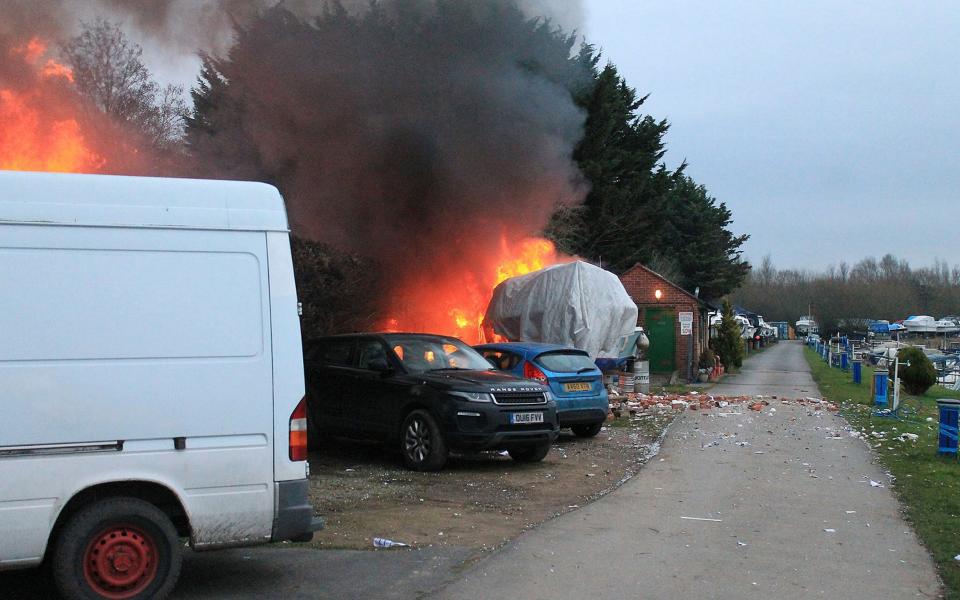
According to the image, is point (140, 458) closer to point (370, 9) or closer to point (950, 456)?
point (950, 456)

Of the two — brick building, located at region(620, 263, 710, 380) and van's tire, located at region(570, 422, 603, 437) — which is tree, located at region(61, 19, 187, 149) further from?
brick building, located at region(620, 263, 710, 380)

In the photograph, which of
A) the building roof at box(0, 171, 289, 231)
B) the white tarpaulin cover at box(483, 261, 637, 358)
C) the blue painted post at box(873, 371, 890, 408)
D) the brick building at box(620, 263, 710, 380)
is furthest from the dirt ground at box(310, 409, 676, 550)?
the brick building at box(620, 263, 710, 380)

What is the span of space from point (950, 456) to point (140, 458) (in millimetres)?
10315

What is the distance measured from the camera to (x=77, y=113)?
14141mm

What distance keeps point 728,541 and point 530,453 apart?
4.10 metres

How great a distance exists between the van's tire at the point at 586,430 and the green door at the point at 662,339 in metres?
16.9

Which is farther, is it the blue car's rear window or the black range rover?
the blue car's rear window

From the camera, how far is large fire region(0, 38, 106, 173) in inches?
505

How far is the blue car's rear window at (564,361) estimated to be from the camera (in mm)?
12867

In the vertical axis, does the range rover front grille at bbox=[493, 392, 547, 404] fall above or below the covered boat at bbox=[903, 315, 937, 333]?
above

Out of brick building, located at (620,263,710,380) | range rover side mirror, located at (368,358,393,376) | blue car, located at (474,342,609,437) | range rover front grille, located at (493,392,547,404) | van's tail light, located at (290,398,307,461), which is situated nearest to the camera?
van's tail light, located at (290,398,307,461)

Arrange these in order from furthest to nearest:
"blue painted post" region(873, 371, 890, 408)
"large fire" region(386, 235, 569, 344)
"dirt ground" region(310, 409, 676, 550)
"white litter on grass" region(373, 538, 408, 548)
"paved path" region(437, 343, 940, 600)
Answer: "large fire" region(386, 235, 569, 344) < "blue painted post" region(873, 371, 890, 408) < "dirt ground" region(310, 409, 676, 550) < "white litter on grass" region(373, 538, 408, 548) < "paved path" region(437, 343, 940, 600)

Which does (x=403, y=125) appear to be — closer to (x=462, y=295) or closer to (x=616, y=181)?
(x=462, y=295)

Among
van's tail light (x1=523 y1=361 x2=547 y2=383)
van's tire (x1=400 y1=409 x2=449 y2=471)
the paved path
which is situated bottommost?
the paved path
